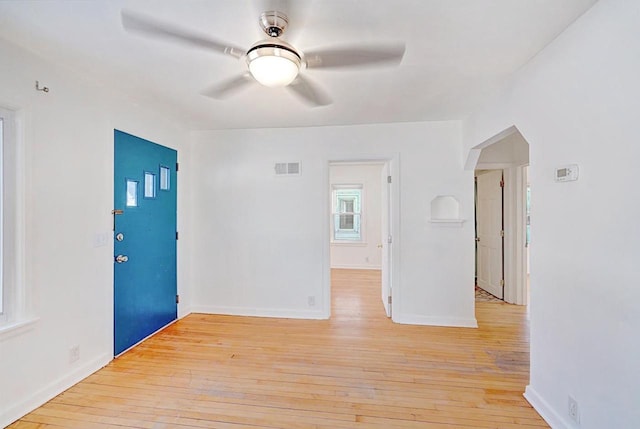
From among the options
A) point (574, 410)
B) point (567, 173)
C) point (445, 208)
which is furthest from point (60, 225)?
point (445, 208)

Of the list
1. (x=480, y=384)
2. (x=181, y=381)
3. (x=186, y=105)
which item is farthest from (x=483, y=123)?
(x=181, y=381)

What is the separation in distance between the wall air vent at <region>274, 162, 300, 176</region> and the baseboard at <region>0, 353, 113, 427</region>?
2524 millimetres

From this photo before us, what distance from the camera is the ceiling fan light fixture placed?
4.87 ft

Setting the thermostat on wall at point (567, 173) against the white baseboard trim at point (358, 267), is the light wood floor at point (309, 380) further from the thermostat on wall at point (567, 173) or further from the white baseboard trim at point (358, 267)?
the white baseboard trim at point (358, 267)

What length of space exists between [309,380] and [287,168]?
2.38 m

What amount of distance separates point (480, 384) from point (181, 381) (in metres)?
2.34

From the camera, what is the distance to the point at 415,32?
1.71 meters

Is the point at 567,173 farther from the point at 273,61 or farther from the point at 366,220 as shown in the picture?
the point at 366,220

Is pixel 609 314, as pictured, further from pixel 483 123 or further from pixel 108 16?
pixel 108 16

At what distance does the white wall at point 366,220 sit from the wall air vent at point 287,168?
310 cm

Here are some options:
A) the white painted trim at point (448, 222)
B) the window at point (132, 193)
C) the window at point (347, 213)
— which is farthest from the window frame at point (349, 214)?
the window at point (132, 193)

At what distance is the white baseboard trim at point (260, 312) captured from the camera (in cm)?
369

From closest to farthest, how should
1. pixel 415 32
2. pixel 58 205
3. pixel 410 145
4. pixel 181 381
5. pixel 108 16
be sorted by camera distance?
1. pixel 108 16
2. pixel 415 32
3. pixel 58 205
4. pixel 181 381
5. pixel 410 145

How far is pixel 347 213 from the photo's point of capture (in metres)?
7.02
